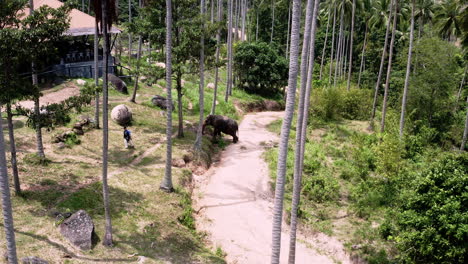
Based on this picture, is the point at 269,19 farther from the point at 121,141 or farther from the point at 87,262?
the point at 87,262

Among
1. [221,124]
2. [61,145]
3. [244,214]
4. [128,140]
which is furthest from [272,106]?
[61,145]

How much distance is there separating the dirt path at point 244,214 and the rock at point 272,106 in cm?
2094

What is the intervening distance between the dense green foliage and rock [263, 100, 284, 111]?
2526 millimetres

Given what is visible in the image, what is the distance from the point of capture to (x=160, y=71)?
28.6 meters

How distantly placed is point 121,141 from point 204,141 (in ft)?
21.9

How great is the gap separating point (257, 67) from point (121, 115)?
80.4 feet

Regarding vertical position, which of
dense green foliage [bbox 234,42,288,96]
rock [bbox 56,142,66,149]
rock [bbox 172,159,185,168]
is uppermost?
dense green foliage [bbox 234,42,288,96]

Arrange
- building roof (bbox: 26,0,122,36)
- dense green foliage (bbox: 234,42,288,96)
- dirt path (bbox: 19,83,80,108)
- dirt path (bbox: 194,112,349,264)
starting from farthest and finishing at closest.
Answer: dense green foliage (bbox: 234,42,288,96) → building roof (bbox: 26,0,122,36) → dirt path (bbox: 19,83,80,108) → dirt path (bbox: 194,112,349,264)

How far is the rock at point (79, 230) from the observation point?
49.9 ft

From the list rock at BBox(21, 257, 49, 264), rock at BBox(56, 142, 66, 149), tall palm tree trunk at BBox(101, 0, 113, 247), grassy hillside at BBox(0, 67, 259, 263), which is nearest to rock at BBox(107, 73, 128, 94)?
grassy hillside at BBox(0, 67, 259, 263)

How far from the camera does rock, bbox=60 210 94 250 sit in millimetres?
15211

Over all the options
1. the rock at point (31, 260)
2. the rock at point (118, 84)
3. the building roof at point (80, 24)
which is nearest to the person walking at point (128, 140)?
the rock at point (118, 84)

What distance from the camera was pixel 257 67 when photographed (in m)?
50.4

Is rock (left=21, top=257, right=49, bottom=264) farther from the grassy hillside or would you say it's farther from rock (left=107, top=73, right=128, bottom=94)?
rock (left=107, top=73, right=128, bottom=94)
